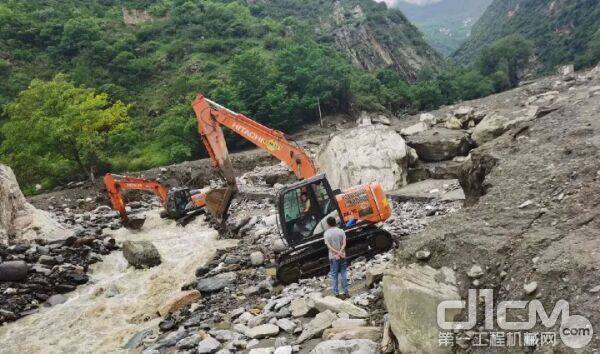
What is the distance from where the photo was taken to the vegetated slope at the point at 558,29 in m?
72.4

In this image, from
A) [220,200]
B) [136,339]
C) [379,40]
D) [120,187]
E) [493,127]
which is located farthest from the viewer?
[379,40]

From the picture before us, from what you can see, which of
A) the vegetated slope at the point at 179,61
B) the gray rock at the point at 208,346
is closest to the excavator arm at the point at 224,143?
the gray rock at the point at 208,346

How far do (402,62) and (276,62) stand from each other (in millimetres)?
48876

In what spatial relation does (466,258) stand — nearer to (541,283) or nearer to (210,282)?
(541,283)

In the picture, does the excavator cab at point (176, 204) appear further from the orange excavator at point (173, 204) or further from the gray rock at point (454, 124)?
the gray rock at point (454, 124)

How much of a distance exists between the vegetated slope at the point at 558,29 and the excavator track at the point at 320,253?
217ft

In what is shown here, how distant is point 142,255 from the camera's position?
12297 millimetres

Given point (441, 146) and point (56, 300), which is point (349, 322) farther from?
point (441, 146)

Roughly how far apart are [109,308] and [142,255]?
2.66 metres

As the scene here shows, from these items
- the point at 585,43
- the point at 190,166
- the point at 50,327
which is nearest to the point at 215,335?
the point at 50,327

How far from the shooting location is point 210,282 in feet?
31.4

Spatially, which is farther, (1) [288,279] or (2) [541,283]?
(1) [288,279]

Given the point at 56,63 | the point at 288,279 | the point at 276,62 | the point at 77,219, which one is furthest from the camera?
the point at 56,63

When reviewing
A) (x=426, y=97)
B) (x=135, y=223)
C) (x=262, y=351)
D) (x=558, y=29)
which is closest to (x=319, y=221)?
(x=262, y=351)
